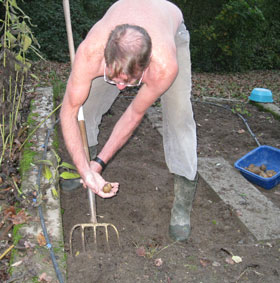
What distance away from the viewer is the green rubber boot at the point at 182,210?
2.54 meters

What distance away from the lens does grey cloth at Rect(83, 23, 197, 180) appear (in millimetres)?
2348

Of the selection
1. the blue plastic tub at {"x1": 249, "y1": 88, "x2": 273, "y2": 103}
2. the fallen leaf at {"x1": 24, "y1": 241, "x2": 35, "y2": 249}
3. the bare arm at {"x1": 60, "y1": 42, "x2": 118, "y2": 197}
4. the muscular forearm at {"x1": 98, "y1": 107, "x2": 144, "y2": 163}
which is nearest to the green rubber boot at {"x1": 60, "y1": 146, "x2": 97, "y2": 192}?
the muscular forearm at {"x1": 98, "y1": 107, "x2": 144, "y2": 163}

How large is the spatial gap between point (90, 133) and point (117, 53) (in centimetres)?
133

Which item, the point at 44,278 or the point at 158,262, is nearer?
the point at 44,278

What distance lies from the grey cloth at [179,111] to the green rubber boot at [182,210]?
0.35 feet

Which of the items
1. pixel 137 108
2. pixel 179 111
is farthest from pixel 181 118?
pixel 137 108

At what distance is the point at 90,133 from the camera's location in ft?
9.45

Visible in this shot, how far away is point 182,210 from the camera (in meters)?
2.62

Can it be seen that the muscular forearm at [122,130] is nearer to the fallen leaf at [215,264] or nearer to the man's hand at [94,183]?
the man's hand at [94,183]

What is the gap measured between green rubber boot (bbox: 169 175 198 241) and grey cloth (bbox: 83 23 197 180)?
106 millimetres

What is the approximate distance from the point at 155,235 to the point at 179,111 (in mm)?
925


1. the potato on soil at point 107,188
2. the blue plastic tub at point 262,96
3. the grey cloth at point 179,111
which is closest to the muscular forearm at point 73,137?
the potato on soil at point 107,188

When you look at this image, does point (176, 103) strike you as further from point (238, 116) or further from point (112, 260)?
point (238, 116)

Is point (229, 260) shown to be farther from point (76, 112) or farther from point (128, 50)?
point (128, 50)
